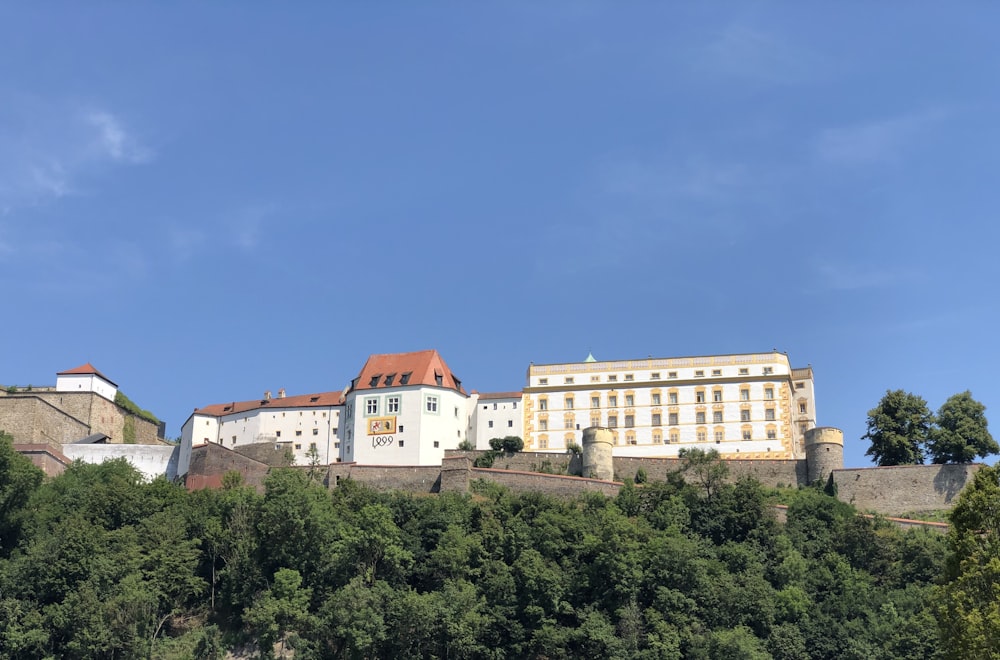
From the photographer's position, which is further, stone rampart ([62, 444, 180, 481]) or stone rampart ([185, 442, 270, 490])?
stone rampart ([62, 444, 180, 481])

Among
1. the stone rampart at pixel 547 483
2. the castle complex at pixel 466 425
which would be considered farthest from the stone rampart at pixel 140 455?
the stone rampart at pixel 547 483

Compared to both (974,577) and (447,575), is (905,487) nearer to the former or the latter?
(447,575)

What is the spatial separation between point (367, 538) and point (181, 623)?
31.5 feet

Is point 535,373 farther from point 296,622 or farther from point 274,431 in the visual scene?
point 296,622

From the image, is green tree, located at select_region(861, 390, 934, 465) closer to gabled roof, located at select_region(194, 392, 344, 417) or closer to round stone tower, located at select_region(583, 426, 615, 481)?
round stone tower, located at select_region(583, 426, 615, 481)

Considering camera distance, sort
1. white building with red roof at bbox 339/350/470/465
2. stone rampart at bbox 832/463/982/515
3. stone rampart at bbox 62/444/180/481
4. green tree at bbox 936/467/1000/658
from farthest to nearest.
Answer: white building with red roof at bbox 339/350/470/465 < stone rampart at bbox 62/444/180/481 < stone rampart at bbox 832/463/982/515 < green tree at bbox 936/467/1000/658

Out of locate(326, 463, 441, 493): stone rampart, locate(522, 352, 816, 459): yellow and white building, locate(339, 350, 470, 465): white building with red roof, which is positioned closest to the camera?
locate(326, 463, 441, 493): stone rampart

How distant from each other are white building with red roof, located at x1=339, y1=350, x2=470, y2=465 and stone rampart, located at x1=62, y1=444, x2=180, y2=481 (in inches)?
422

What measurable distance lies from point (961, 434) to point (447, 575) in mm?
29760

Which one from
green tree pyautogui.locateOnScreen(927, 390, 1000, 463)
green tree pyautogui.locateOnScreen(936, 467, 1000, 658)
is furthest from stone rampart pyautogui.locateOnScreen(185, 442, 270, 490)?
green tree pyautogui.locateOnScreen(936, 467, 1000, 658)

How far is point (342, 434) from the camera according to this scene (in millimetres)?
85500

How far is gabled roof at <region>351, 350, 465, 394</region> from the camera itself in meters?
84.3

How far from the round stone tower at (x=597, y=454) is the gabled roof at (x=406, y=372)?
11542 mm

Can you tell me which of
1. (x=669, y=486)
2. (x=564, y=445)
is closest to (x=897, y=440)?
(x=669, y=486)
